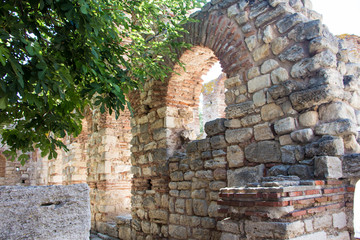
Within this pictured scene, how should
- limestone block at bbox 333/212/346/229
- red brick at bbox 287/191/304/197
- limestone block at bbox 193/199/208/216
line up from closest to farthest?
red brick at bbox 287/191/304/197, limestone block at bbox 333/212/346/229, limestone block at bbox 193/199/208/216

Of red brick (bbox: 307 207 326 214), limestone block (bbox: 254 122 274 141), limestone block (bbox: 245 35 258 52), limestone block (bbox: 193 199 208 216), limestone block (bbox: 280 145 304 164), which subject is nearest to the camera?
A: red brick (bbox: 307 207 326 214)

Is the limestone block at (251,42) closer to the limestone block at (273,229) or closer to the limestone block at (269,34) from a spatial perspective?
the limestone block at (269,34)

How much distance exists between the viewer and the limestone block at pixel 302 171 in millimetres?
3210

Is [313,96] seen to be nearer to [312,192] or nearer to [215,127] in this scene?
[312,192]

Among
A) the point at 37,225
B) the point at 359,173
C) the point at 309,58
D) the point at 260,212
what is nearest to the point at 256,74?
the point at 309,58

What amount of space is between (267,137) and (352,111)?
98 cm

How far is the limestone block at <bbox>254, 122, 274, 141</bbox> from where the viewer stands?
12.2ft

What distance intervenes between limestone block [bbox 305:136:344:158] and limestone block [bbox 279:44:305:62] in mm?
1003

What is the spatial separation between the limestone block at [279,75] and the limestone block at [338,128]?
0.73 metres

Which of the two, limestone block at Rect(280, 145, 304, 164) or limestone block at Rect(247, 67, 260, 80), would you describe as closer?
limestone block at Rect(280, 145, 304, 164)

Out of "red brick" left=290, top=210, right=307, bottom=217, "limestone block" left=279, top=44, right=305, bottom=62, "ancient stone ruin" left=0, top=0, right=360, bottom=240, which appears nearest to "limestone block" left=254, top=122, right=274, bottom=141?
"ancient stone ruin" left=0, top=0, right=360, bottom=240

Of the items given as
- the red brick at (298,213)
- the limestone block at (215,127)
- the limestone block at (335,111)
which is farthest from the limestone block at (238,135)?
the red brick at (298,213)

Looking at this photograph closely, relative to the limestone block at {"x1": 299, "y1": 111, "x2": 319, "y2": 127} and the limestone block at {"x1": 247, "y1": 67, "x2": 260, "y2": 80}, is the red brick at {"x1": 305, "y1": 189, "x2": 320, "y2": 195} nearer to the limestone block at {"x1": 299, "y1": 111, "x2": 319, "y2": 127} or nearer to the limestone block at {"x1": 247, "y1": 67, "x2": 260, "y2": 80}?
the limestone block at {"x1": 299, "y1": 111, "x2": 319, "y2": 127}

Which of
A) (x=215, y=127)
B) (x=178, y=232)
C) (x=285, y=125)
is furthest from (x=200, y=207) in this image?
(x=285, y=125)
